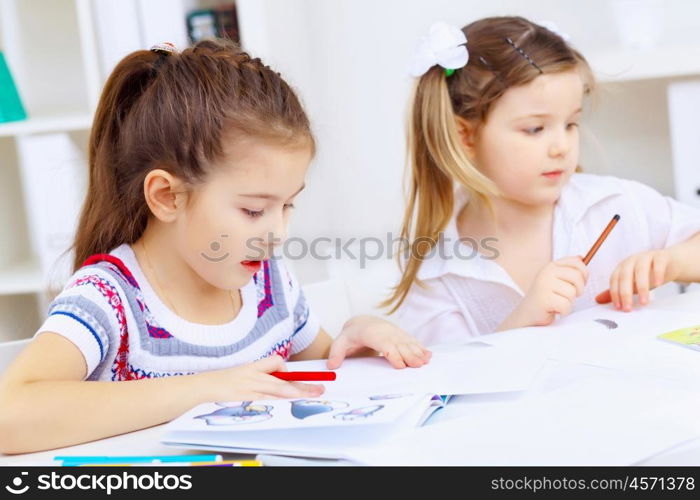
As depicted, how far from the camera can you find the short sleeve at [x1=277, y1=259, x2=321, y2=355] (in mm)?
1260

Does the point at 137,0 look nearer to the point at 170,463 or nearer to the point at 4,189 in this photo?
the point at 4,189

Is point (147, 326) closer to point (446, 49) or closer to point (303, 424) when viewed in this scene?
point (303, 424)

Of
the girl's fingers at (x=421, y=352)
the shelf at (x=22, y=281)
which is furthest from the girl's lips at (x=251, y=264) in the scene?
the shelf at (x=22, y=281)

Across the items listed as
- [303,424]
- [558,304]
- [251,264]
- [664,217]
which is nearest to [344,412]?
[303,424]

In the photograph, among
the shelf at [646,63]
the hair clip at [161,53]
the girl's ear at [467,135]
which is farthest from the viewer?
the shelf at [646,63]

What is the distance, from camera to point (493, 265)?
1.47m

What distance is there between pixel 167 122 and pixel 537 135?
0.63 metres

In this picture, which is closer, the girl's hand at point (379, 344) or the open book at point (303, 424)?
the open book at point (303, 424)

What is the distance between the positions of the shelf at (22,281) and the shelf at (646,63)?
1.40 metres

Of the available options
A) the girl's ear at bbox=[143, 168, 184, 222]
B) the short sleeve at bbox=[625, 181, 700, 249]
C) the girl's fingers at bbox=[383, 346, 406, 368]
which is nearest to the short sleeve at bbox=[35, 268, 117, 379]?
the girl's ear at bbox=[143, 168, 184, 222]

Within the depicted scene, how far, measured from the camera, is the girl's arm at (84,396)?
79cm

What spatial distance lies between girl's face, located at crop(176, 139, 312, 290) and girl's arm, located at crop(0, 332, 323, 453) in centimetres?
17

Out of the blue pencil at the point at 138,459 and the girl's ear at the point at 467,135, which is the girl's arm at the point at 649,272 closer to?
the girl's ear at the point at 467,135
